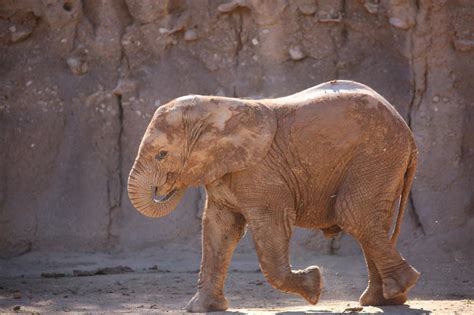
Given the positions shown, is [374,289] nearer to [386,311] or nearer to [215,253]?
[386,311]


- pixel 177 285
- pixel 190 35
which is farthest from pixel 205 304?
pixel 190 35

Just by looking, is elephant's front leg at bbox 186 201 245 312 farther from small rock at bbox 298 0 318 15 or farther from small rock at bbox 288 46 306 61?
small rock at bbox 298 0 318 15

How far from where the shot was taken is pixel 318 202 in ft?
29.2

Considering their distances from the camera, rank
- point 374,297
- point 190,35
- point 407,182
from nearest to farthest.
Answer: point 374,297 < point 407,182 < point 190,35

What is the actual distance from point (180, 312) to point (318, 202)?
142 cm

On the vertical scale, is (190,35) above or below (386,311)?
above

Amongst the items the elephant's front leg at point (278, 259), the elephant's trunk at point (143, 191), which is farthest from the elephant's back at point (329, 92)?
the elephant's trunk at point (143, 191)

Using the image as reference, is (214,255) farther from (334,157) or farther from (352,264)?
(352,264)

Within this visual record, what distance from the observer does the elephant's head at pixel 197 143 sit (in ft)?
28.3

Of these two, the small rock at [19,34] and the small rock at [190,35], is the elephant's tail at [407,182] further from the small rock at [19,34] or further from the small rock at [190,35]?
the small rock at [19,34]

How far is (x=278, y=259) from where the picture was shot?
27.7 ft

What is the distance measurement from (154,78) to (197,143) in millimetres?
5070

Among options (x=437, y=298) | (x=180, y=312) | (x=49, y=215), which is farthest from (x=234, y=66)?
(x=180, y=312)

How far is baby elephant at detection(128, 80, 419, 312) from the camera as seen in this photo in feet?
28.2
